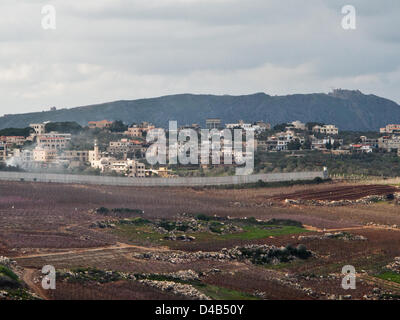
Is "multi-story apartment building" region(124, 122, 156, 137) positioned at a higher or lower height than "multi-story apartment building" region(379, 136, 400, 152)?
higher

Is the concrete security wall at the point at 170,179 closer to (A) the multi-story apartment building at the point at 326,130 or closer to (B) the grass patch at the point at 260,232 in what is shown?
(B) the grass patch at the point at 260,232

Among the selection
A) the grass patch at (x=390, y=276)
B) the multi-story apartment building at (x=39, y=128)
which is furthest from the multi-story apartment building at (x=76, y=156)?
the grass patch at (x=390, y=276)

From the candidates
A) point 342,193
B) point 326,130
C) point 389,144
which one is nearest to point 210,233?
point 342,193

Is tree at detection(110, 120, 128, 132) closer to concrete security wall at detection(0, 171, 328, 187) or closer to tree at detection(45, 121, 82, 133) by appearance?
tree at detection(45, 121, 82, 133)

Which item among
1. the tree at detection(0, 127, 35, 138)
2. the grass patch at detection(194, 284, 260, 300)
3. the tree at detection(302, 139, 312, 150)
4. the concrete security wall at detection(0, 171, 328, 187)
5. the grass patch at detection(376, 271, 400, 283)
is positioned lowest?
the grass patch at detection(376, 271, 400, 283)

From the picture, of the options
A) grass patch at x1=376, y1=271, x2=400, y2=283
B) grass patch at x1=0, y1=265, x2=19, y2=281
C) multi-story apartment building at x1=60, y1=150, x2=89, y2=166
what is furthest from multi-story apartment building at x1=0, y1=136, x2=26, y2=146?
grass patch at x1=376, y1=271, x2=400, y2=283
